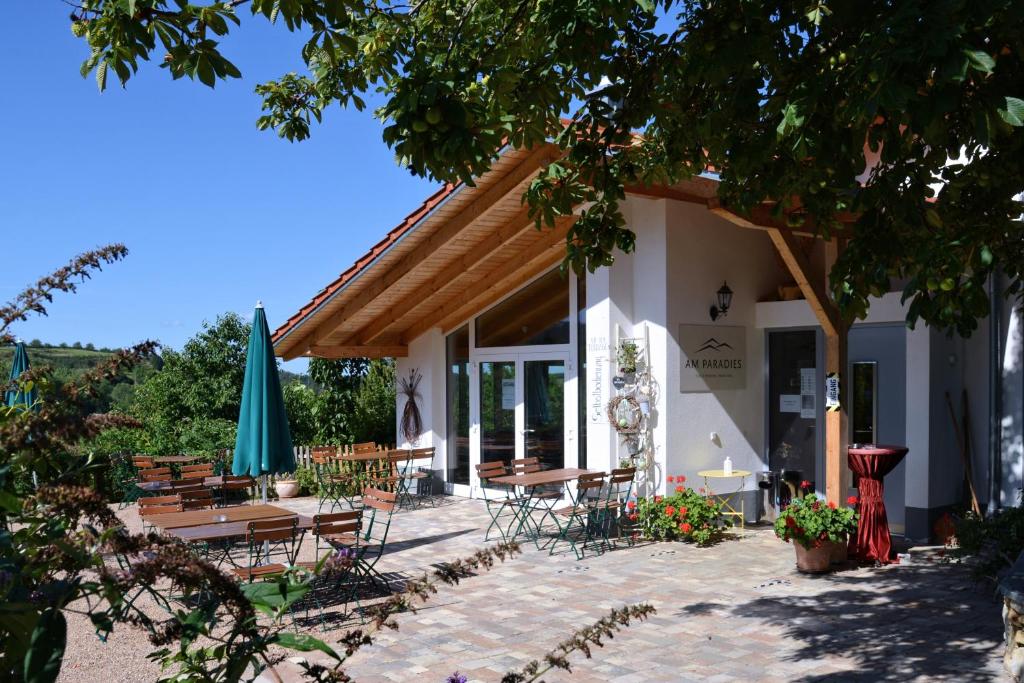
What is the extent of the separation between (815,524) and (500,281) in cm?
585

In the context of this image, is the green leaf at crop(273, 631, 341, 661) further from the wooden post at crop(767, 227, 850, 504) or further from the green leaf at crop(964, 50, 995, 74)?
the wooden post at crop(767, 227, 850, 504)

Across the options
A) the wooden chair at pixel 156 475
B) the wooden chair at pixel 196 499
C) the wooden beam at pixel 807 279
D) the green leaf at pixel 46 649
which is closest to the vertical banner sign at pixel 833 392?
the wooden beam at pixel 807 279

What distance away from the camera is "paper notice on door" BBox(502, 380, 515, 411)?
41.4ft

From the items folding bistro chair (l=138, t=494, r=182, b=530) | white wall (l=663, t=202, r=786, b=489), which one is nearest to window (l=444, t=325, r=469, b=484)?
white wall (l=663, t=202, r=786, b=489)

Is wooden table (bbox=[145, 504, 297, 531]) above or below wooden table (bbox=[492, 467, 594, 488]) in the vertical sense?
below

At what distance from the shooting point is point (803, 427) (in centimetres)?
1081

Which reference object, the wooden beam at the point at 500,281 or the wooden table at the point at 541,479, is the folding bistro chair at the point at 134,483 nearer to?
the wooden beam at the point at 500,281

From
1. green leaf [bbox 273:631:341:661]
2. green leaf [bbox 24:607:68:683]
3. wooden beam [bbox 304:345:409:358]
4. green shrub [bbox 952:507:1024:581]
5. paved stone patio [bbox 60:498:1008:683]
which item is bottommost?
paved stone patio [bbox 60:498:1008:683]

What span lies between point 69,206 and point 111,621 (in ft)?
65.8

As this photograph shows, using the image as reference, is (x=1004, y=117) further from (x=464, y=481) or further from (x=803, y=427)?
(x=464, y=481)

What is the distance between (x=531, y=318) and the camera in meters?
12.4

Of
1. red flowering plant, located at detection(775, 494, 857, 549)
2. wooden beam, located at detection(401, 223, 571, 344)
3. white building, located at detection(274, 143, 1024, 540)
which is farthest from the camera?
wooden beam, located at detection(401, 223, 571, 344)

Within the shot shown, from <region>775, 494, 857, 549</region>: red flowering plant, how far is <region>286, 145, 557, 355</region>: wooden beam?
13.3ft

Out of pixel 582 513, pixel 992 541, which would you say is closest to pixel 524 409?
pixel 582 513
